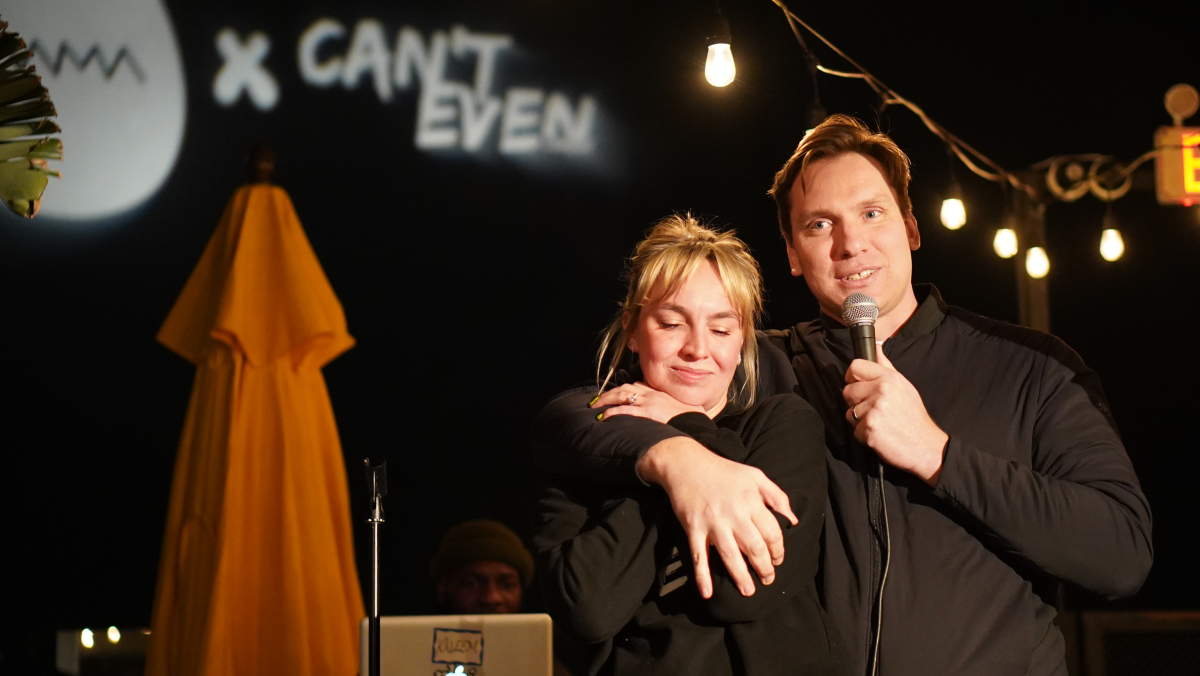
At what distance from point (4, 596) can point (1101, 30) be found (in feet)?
18.4

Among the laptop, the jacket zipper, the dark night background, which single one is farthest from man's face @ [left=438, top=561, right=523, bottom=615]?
the jacket zipper

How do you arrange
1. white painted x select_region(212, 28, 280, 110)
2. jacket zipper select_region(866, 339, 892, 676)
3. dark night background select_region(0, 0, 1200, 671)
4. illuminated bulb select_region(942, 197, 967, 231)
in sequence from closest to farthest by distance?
jacket zipper select_region(866, 339, 892, 676)
dark night background select_region(0, 0, 1200, 671)
white painted x select_region(212, 28, 280, 110)
illuminated bulb select_region(942, 197, 967, 231)

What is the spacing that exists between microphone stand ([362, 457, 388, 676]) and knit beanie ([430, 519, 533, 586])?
1.75m

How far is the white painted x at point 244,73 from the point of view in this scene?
14.6 ft

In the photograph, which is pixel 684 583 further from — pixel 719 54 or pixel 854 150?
pixel 719 54

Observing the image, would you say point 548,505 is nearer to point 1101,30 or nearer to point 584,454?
point 584,454

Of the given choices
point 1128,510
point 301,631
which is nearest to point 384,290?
point 301,631

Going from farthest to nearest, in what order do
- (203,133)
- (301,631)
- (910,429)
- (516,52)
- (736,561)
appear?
(516,52), (203,133), (301,631), (910,429), (736,561)

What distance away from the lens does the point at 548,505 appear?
1537 millimetres

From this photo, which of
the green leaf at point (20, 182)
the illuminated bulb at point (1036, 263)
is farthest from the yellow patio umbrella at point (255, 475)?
the illuminated bulb at point (1036, 263)

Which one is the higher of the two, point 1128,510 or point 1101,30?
point 1101,30

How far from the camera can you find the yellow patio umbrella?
3160mm

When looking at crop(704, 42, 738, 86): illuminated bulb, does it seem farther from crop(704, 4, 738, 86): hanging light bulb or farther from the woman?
the woman

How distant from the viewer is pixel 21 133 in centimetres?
272
